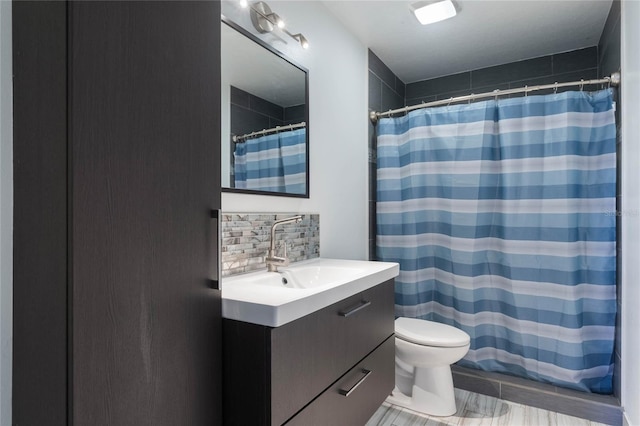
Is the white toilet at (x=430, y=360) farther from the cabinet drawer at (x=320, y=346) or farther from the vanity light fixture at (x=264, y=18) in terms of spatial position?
the vanity light fixture at (x=264, y=18)

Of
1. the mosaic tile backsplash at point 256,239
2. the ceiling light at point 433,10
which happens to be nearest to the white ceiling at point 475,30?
the ceiling light at point 433,10

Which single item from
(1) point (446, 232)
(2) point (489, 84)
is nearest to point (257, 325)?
(1) point (446, 232)

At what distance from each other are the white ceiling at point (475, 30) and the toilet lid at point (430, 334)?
1.86 meters

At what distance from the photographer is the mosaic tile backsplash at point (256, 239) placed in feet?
4.61

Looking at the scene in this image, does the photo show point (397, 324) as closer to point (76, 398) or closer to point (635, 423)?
point (635, 423)

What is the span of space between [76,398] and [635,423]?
7.17 feet

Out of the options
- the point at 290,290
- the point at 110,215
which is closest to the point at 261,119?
the point at 290,290

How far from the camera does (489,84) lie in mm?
2873

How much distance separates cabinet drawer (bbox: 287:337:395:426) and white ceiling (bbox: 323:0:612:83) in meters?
1.85

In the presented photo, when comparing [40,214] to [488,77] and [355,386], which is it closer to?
[355,386]

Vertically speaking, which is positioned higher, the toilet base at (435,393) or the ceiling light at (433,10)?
the ceiling light at (433,10)

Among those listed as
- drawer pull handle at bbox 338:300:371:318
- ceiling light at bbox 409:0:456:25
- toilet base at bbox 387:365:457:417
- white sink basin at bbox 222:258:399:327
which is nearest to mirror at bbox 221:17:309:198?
white sink basin at bbox 222:258:399:327

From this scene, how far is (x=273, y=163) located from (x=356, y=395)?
1024mm

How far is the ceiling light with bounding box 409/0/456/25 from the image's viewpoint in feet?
6.55
